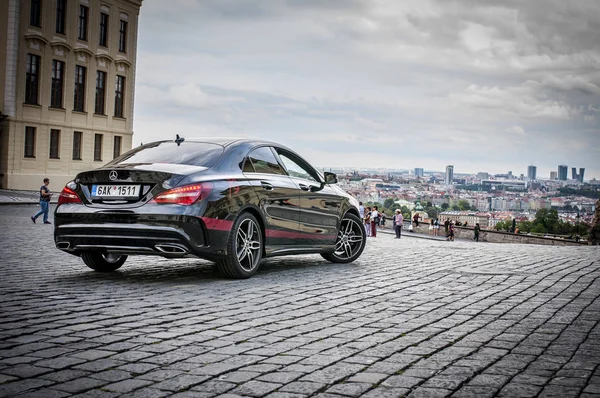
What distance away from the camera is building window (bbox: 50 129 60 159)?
156 ft

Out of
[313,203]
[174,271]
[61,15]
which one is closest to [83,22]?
[61,15]

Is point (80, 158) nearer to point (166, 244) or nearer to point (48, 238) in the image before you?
point (48, 238)

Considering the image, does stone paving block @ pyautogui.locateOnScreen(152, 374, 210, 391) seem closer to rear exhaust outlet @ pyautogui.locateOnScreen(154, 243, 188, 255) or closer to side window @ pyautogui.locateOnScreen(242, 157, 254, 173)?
rear exhaust outlet @ pyautogui.locateOnScreen(154, 243, 188, 255)

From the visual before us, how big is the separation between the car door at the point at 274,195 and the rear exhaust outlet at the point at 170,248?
4.36 feet

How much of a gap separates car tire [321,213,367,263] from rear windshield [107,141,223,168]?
2.82 metres

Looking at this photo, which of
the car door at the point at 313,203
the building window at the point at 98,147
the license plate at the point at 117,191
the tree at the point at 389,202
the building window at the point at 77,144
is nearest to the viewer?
the license plate at the point at 117,191

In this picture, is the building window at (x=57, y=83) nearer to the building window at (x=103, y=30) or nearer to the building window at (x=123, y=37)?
the building window at (x=103, y=30)

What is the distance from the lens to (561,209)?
3760 inches

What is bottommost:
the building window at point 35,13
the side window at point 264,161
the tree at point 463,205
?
the tree at point 463,205

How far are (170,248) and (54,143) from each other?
139 ft

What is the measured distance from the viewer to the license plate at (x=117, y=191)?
8.02 meters

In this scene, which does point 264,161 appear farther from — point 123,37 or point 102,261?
point 123,37

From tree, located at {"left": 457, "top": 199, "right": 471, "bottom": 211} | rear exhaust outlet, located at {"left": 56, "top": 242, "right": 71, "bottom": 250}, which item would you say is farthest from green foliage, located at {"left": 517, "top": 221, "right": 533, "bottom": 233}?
rear exhaust outlet, located at {"left": 56, "top": 242, "right": 71, "bottom": 250}

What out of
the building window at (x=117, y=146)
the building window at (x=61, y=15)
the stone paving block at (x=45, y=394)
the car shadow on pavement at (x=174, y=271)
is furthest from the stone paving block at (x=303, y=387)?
the building window at (x=117, y=146)
